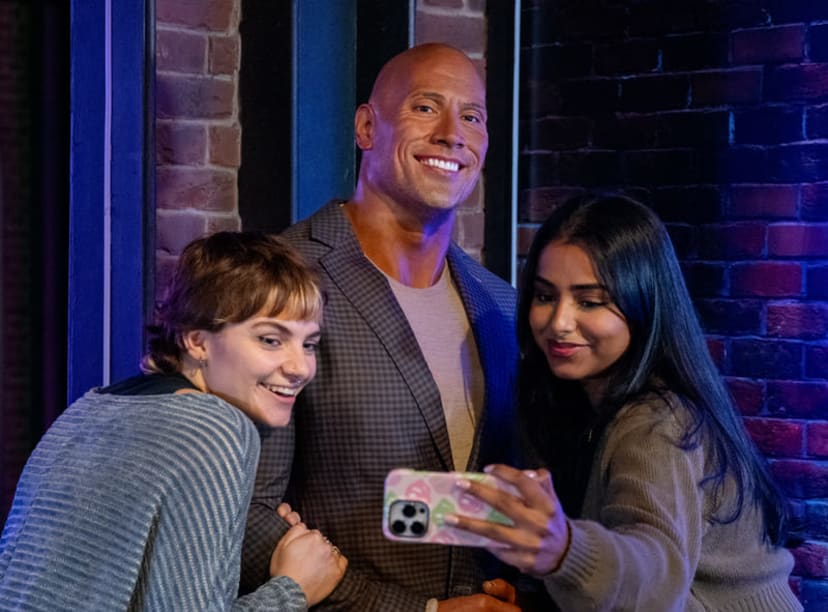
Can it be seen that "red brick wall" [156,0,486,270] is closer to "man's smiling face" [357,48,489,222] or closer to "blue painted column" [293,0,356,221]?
"blue painted column" [293,0,356,221]

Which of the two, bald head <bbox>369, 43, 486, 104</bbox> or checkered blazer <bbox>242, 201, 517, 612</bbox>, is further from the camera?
bald head <bbox>369, 43, 486, 104</bbox>

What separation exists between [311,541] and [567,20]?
1.96m

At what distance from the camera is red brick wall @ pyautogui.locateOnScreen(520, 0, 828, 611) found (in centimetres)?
315

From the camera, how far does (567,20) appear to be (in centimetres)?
344

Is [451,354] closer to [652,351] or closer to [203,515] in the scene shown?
[652,351]

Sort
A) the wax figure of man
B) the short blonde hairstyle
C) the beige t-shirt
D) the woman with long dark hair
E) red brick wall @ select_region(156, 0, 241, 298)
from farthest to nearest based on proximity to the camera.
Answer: red brick wall @ select_region(156, 0, 241, 298) < the beige t-shirt < the wax figure of man < the short blonde hairstyle < the woman with long dark hair

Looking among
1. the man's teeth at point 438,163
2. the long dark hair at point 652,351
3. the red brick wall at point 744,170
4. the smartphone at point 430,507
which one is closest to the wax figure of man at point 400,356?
the man's teeth at point 438,163

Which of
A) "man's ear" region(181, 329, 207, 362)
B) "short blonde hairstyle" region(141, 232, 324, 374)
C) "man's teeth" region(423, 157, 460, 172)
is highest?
"man's teeth" region(423, 157, 460, 172)

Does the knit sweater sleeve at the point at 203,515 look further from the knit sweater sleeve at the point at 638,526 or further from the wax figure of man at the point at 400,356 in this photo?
the knit sweater sleeve at the point at 638,526

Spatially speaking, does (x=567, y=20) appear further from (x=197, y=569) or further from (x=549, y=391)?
(x=197, y=569)

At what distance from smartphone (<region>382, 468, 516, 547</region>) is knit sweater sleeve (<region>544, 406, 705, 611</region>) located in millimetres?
142

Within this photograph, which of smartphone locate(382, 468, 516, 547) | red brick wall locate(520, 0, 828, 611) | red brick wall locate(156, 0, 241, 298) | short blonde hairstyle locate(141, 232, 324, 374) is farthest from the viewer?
red brick wall locate(520, 0, 828, 611)

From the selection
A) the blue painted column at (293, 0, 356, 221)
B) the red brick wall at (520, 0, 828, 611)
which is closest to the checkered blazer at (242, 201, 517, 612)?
the blue painted column at (293, 0, 356, 221)

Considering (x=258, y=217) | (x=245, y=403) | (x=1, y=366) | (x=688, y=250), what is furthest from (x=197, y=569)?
(x=688, y=250)
